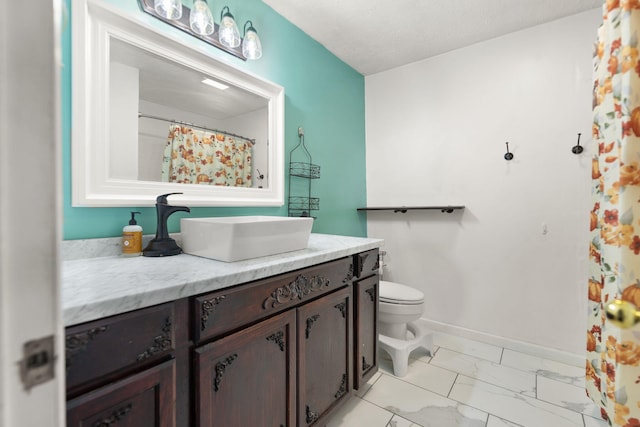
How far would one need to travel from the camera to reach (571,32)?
6.10 ft

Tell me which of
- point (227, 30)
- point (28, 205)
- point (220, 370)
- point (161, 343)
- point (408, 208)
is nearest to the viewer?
point (28, 205)

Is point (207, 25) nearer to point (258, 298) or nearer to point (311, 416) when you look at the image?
point (258, 298)

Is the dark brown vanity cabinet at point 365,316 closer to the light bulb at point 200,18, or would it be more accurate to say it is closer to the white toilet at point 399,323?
the white toilet at point 399,323

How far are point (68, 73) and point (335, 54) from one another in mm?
1870

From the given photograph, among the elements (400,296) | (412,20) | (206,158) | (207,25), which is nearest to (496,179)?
(400,296)

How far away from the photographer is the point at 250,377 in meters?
0.94

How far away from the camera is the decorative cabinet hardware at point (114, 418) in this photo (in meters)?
0.62

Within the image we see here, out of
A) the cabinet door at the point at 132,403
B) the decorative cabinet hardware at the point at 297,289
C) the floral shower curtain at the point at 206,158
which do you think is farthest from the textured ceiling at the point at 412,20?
the cabinet door at the point at 132,403

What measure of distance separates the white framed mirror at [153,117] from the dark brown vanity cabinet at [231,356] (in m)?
0.68

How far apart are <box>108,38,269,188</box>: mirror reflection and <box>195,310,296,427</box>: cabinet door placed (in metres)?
0.85

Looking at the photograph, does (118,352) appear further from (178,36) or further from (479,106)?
(479,106)

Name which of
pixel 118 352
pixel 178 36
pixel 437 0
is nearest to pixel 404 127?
pixel 437 0

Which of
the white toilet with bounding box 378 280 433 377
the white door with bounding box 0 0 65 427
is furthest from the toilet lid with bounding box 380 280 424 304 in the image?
the white door with bounding box 0 0 65 427

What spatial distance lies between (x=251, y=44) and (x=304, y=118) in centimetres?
61
